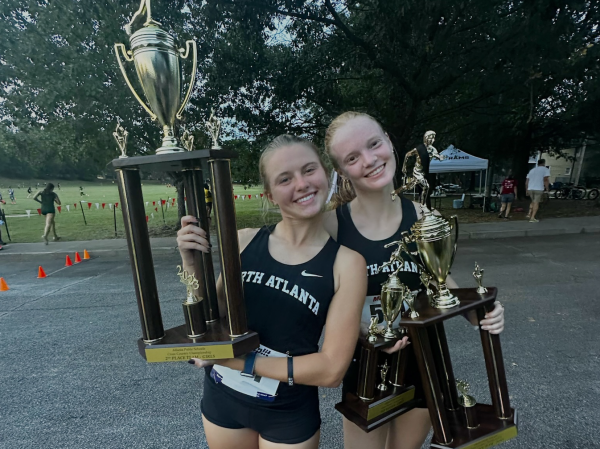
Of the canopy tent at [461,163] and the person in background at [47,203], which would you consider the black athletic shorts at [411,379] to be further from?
the canopy tent at [461,163]

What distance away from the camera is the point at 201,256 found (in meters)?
1.22

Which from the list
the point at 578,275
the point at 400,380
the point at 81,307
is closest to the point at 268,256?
the point at 400,380

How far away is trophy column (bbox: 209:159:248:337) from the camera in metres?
1.06

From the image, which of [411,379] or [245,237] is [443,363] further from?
[245,237]

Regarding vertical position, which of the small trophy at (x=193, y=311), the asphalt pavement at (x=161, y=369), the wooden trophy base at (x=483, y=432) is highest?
the small trophy at (x=193, y=311)

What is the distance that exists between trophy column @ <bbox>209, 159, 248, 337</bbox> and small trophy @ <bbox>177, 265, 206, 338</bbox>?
11 cm

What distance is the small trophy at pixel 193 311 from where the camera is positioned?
1.12 metres

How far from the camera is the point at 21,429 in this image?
2531 millimetres

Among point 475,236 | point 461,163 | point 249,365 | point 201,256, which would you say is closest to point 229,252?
point 201,256

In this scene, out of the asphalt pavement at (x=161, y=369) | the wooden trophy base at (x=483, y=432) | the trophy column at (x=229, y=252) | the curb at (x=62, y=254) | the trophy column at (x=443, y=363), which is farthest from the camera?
the curb at (x=62, y=254)

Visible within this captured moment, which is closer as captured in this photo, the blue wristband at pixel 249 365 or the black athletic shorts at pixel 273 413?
the blue wristband at pixel 249 365

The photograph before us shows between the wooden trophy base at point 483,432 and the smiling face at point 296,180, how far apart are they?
940 mm

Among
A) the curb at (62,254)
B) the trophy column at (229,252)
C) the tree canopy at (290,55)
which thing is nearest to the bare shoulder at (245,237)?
the trophy column at (229,252)

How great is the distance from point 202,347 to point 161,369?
2663 millimetres
